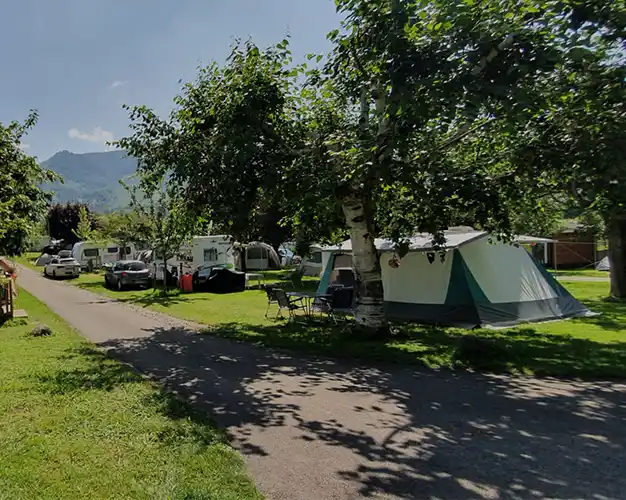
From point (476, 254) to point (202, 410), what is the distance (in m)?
8.54

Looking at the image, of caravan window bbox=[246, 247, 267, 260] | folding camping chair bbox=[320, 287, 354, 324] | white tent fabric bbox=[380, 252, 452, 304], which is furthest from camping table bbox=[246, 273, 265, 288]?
white tent fabric bbox=[380, 252, 452, 304]

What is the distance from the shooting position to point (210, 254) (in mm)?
25594

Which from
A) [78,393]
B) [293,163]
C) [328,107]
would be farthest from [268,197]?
[78,393]

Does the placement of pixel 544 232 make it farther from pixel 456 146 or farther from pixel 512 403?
pixel 512 403

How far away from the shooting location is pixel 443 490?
11.6ft

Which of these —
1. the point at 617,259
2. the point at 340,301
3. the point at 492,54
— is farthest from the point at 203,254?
the point at 492,54

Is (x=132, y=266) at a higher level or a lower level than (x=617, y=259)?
lower

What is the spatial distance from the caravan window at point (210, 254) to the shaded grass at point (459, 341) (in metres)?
10.1

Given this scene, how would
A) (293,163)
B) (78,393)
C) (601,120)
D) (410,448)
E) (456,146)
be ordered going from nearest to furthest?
(410,448), (78,393), (601,120), (293,163), (456,146)

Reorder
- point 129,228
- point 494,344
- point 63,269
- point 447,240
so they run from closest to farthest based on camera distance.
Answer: point 494,344 < point 447,240 < point 129,228 < point 63,269

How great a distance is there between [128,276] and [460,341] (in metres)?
18.9

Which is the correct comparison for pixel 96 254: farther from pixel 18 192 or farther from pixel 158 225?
pixel 18 192

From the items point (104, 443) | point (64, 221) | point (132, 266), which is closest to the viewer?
point (104, 443)

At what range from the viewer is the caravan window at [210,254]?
1004 inches
